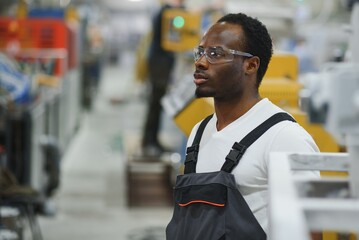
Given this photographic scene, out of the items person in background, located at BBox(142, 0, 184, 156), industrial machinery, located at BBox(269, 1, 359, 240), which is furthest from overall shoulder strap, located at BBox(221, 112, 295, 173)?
person in background, located at BBox(142, 0, 184, 156)

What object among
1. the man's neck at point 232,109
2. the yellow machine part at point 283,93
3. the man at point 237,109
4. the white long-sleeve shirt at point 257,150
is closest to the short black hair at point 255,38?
the man at point 237,109

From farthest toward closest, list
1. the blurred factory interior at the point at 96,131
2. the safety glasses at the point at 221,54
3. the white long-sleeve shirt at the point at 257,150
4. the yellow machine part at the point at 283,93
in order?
the blurred factory interior at the point at 96,131 → the yellow machine part at the point at 283,93 → the safety glasses at the point at 221,54 → the white long-sleeve shirt at the point at 257,150

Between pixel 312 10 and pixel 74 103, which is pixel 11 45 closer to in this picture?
pixel 74 103

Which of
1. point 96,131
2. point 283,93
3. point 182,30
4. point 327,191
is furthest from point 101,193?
point 327,191

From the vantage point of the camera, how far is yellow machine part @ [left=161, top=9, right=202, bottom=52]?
8.45m

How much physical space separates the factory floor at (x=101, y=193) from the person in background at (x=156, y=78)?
0.31 m

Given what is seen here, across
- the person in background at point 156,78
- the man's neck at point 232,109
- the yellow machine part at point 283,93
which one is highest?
the man's neck at point 232,109

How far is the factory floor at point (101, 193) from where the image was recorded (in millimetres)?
7922

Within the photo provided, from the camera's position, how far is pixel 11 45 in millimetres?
11211

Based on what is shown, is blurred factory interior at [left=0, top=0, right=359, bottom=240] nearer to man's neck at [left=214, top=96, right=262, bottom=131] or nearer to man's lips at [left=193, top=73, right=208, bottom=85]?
man's neck at [left=214, top=96, right=262, bottom=131]

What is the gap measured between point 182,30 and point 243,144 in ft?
20.1

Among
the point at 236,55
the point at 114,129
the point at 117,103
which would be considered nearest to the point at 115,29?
the point at 117,103

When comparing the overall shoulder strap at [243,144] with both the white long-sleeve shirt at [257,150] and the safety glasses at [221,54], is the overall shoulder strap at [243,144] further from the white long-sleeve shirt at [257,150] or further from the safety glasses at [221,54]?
the safety glasses at [221,54]

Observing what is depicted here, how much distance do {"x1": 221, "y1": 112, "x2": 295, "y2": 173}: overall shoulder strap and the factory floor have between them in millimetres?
5242
